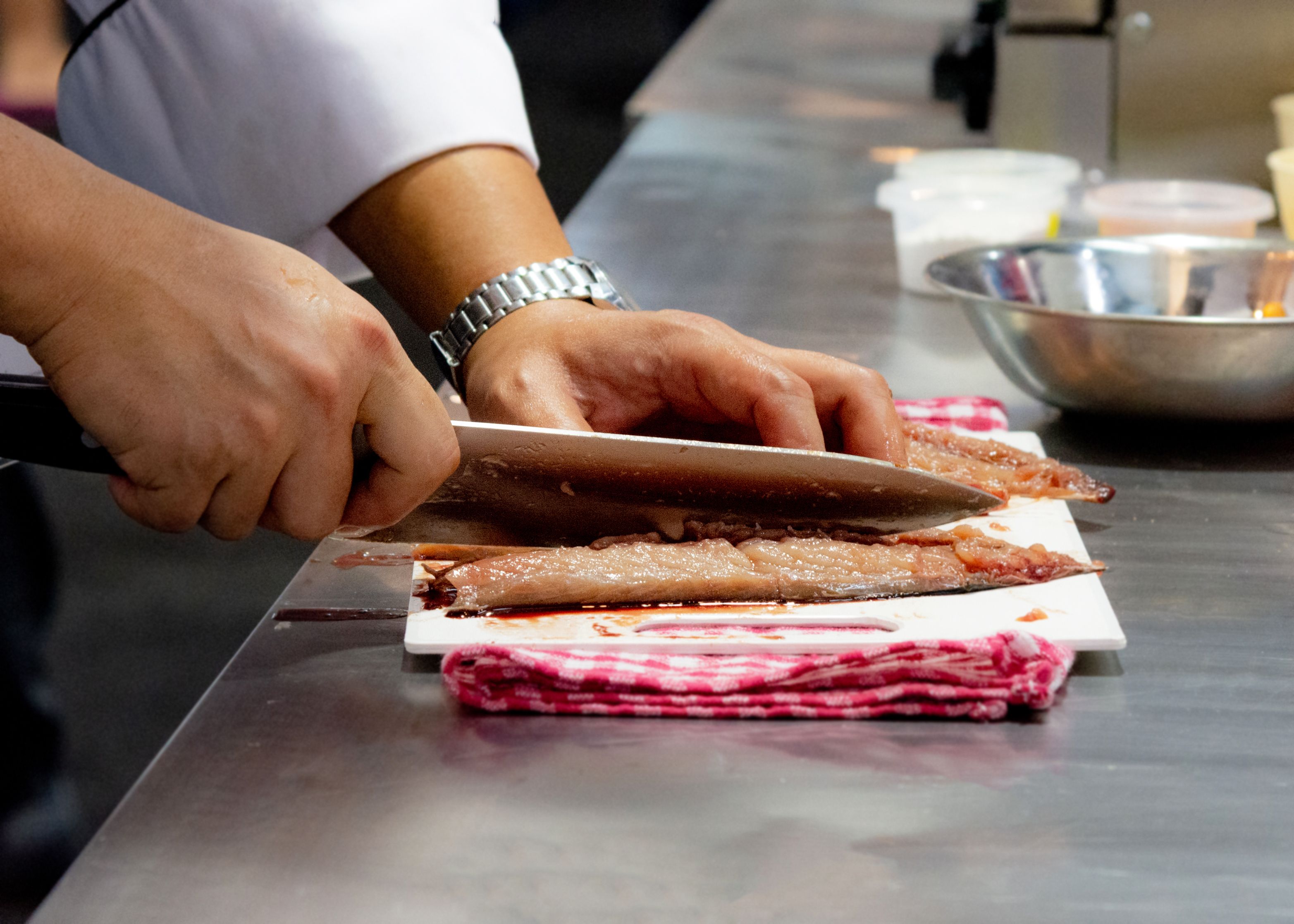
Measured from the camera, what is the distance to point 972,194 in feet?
7.82

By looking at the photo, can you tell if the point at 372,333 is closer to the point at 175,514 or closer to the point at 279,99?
the point at 175,514

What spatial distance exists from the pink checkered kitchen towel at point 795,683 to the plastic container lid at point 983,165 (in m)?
1.82

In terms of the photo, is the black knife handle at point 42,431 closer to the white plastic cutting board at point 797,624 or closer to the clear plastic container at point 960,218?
the white plastic cutting board at point 797,624

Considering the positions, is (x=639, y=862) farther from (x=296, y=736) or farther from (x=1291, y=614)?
(x=1291, y=614)

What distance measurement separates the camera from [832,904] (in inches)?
30.2

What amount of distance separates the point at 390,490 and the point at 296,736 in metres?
0.21

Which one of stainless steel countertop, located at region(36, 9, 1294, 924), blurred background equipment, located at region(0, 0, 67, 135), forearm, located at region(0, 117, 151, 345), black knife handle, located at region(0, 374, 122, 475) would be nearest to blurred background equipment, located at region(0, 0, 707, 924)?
blurred background equipment, located at region(0, 0, 67, 135)

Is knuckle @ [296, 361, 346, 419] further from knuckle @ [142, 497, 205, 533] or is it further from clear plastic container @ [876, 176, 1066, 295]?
clear plastic container @ [876, 176, 1066, 295]

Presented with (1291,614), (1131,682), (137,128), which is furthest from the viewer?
(137,128)

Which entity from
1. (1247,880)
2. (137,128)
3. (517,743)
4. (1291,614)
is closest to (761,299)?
(137,128)

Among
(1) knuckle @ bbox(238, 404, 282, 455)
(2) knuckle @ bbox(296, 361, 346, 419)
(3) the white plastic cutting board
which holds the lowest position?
(3) the white plastic cutting board

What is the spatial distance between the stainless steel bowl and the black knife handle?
1022 millimetres

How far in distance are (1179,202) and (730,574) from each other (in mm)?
1704

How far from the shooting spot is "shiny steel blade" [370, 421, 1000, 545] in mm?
1152
